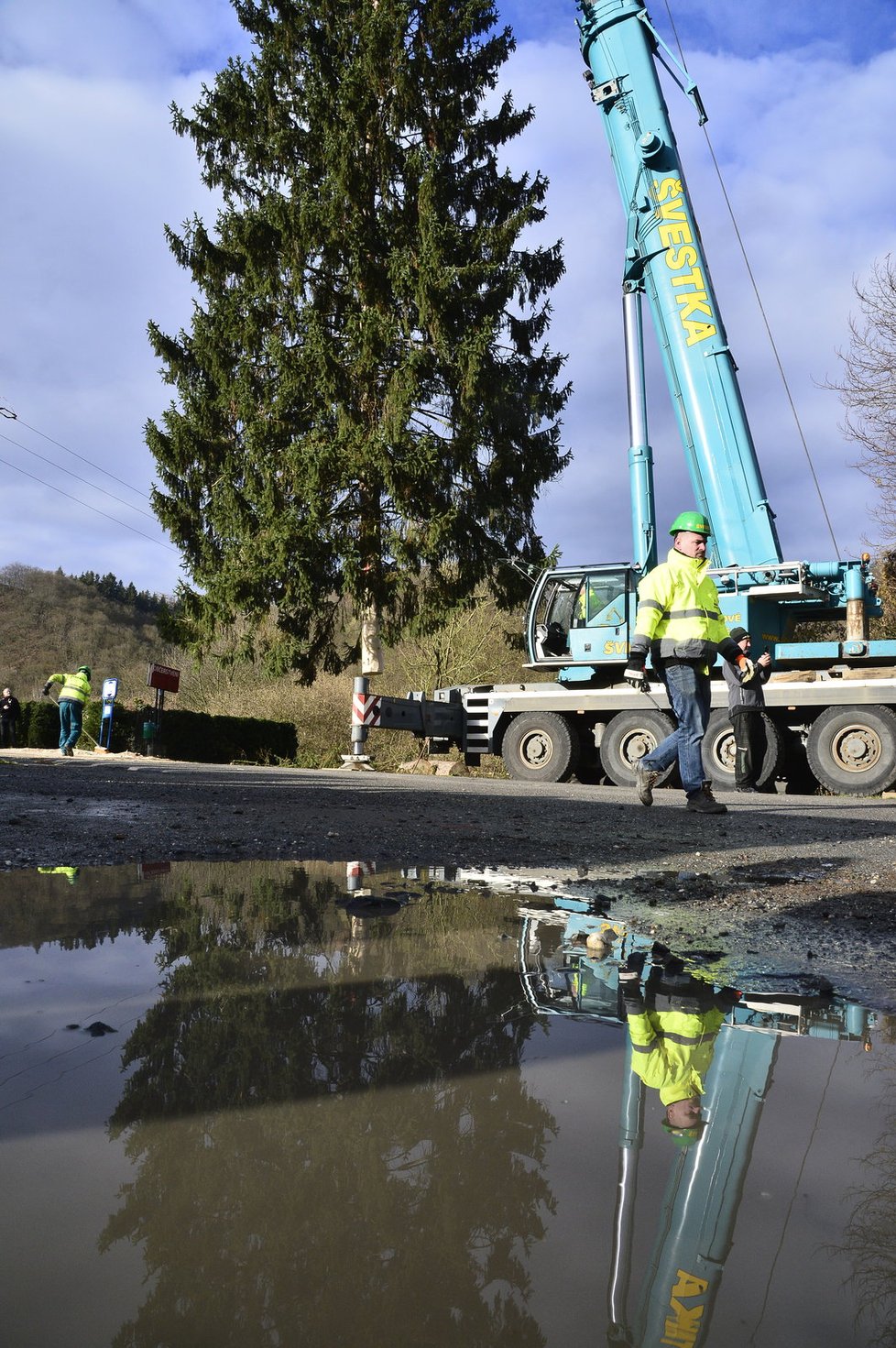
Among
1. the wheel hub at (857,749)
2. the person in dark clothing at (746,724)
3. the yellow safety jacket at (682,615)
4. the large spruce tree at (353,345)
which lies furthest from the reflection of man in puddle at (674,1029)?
the large spruce tree at (353,345)

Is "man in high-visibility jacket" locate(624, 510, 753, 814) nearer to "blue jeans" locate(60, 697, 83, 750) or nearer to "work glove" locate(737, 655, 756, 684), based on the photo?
"work glove" locate(737, 655, 756, 684)

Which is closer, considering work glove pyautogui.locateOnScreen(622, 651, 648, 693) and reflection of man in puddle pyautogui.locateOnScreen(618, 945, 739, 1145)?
reflection of man in puddle pyautogui.locateOnScreen(618, 945, 739, 1145)

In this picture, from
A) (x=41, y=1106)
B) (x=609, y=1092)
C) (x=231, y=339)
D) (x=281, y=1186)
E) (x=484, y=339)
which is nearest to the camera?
(x=281, y=1186)

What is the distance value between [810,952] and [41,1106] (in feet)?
6.24

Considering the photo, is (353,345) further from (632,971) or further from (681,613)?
(632,971)

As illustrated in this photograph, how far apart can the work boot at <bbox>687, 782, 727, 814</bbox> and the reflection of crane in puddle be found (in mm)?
4107

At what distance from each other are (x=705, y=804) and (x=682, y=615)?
133 cm

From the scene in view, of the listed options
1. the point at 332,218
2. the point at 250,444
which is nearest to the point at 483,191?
the point at 332,218

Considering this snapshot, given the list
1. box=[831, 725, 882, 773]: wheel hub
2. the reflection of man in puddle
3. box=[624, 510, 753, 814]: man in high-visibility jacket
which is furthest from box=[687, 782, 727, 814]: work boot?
box=[831, 725, 882, 773]: wheel hub

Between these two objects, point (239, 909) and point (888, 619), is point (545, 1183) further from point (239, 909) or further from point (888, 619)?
point (888, 619)

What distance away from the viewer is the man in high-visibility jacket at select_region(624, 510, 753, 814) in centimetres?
652

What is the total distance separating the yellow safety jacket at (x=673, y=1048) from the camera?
145cm

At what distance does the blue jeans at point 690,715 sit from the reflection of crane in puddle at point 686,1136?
4133 millimetres

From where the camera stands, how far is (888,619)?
19.5 metres
